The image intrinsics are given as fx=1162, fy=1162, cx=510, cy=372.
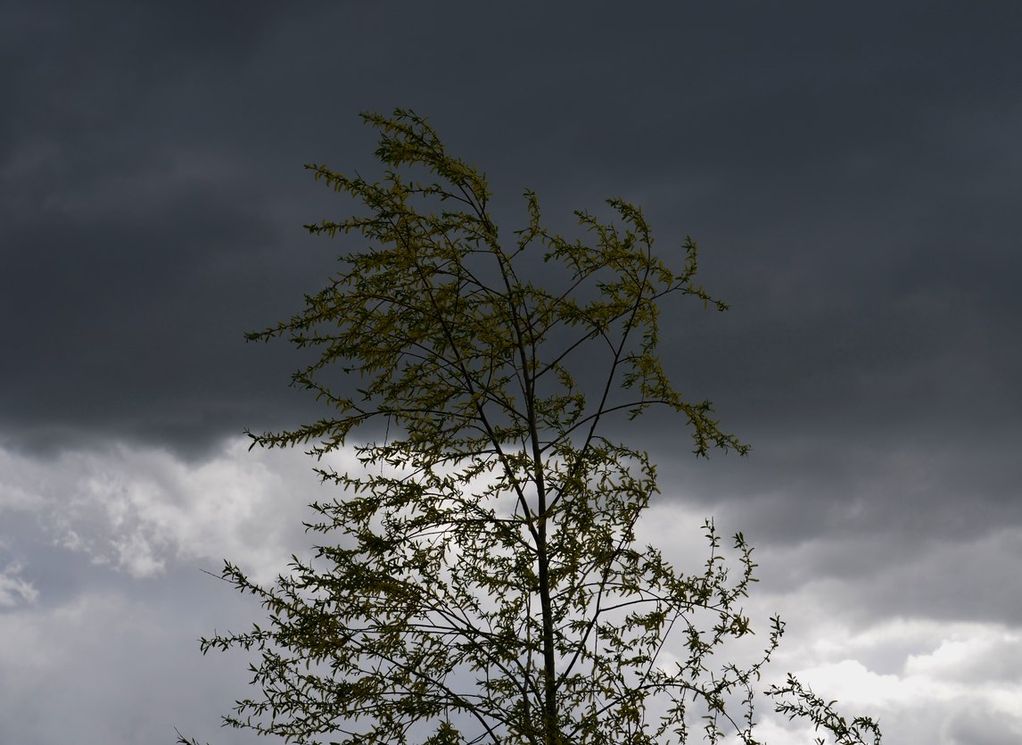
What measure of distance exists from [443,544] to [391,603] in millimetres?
753

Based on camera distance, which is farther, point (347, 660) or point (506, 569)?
point (506, 569)

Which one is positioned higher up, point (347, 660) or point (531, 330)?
point (531, 330)

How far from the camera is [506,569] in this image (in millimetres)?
10688

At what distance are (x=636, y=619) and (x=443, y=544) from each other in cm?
183

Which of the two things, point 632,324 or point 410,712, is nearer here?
point 410,712

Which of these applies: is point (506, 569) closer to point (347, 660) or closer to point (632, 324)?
point (347, 660)

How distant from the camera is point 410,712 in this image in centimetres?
977

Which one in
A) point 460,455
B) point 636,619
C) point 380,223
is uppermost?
point 380,223

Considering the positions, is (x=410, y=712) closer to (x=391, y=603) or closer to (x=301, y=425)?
(x=391, y=603)

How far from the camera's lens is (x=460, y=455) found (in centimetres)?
1052

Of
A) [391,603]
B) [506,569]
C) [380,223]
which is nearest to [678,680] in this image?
[506,569]

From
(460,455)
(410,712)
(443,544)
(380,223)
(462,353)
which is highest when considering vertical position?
(380,223)

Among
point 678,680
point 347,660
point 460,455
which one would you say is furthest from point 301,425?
point 678,680

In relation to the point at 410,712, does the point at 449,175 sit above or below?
above
